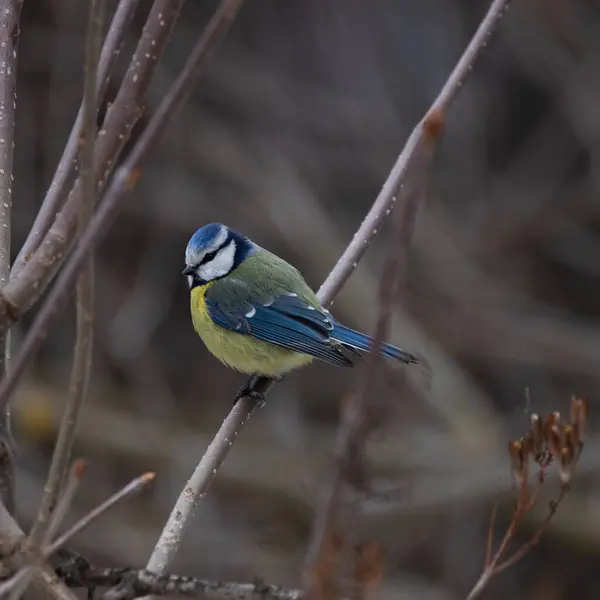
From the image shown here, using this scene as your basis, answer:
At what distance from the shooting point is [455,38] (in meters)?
6.05

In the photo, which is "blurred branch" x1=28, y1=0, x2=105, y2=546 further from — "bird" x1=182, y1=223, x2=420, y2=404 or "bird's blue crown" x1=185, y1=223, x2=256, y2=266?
"bird's blue crown" x1=185, y1=223, x2=256, y2=266

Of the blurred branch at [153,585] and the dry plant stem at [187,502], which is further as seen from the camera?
the dry plant stem at [187,502]

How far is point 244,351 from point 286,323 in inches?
8.0

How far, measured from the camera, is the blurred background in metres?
5.21

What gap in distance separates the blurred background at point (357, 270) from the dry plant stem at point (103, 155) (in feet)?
11.9

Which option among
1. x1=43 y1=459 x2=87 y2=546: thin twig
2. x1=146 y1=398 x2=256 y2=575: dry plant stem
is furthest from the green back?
x1=43 y1=459 x2=87 y2=546: thin twig

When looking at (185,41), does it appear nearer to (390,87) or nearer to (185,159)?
(185,159)

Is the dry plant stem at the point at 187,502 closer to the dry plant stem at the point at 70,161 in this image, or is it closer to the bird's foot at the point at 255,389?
the bird's foot at the point at 255,389

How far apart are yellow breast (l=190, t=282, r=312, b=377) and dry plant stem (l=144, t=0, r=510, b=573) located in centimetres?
54

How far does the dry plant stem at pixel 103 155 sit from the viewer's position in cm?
143

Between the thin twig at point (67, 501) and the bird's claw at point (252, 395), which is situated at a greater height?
the thin twig at point (67, 501)

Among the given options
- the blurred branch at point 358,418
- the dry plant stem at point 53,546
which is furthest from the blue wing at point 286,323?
the blurred branch at point 358,418

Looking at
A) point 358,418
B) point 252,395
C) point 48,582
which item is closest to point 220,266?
point 252,395

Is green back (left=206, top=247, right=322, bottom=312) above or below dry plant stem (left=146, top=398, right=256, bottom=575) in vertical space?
below
